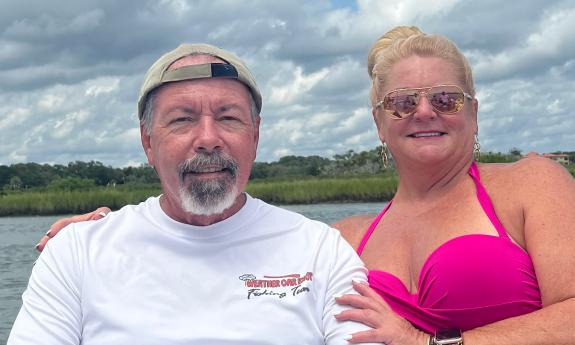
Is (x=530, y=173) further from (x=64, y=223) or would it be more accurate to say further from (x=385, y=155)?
(x=64, y=223)

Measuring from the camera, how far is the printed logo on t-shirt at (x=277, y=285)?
7.23 ft

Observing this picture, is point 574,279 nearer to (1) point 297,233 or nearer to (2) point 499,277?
(2) point 499,277

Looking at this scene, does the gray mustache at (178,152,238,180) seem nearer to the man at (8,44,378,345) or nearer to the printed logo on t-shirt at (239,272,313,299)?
the man at (8,44,378,345)

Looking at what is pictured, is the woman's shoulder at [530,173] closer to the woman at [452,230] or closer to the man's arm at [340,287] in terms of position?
the woman at [452,230]

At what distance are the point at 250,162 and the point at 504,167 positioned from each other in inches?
35.5

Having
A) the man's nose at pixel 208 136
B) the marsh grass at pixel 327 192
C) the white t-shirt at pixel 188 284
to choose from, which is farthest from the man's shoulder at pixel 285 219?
the marsh grass at pixel 327 192

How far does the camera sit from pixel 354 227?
2971mm

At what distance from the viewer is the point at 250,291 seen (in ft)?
7.23

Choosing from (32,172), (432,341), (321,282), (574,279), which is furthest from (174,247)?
(32,172)

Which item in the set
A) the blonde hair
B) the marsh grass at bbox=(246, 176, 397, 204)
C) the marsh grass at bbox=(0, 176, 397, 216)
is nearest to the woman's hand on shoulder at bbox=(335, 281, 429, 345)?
the blonde hair

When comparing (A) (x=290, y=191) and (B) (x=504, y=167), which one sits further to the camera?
(A) (x=290, y=191)

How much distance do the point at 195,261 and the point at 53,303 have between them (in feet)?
1.40

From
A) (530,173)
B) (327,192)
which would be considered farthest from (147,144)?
(327,192)

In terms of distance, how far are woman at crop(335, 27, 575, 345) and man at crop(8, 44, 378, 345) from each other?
15 cm
